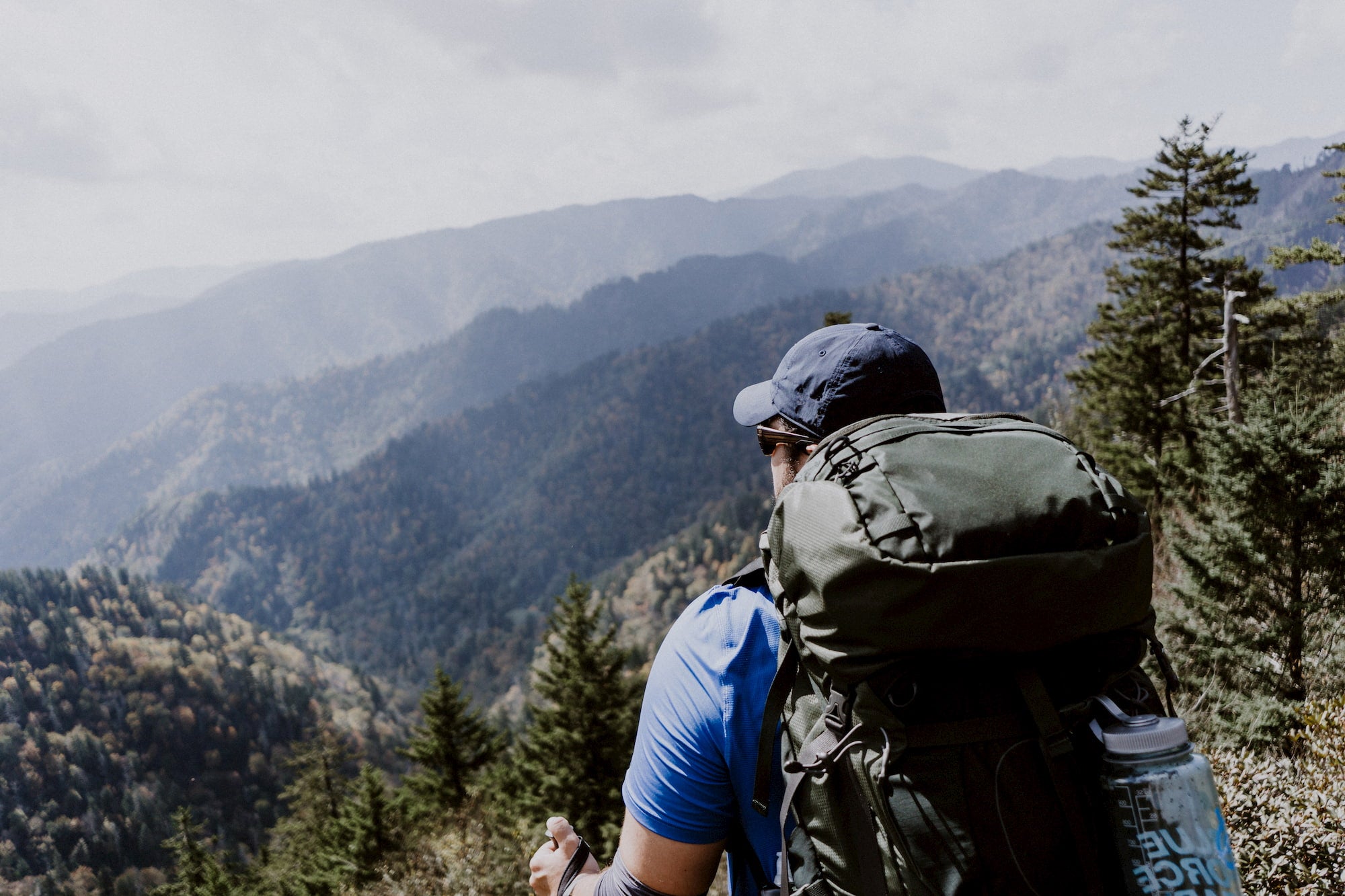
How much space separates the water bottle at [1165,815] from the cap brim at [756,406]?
1068 millimetres

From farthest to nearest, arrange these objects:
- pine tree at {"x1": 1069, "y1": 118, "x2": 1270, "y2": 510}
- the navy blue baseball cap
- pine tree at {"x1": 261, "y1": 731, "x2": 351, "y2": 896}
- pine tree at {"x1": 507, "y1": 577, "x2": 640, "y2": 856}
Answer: pine tree at {"x1": 261, "y1": 731, "x2": 351, "y2": 896}, pine tree at {"x1": 507, "y1": 577, "x2": 640, "y2": 856}, pine tree at {"x1": 1069, "y1": 118, "x2": 1270, "y2": 510}, the navy blue baseball cap

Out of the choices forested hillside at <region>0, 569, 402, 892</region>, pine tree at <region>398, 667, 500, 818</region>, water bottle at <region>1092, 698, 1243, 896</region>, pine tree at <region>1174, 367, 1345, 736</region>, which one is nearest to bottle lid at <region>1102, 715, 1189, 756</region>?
water bottle at <region>1092, 698, 1243, 896</region>

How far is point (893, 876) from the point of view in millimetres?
1571

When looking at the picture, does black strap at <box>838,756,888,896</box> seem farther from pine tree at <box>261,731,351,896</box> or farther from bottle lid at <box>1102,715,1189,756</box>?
pine tree at <box>261,731,351,896</box>

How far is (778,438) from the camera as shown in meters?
2.17

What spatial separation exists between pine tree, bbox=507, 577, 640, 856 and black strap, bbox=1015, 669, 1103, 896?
21782 mm

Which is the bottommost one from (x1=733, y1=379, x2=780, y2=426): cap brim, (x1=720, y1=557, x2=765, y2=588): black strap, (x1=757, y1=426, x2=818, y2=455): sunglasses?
(x1=720, y1=557, x2=765, y2=588): black strap

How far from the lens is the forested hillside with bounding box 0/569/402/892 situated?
9900 centimetres

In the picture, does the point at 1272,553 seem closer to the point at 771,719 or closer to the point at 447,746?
the point at 771,719

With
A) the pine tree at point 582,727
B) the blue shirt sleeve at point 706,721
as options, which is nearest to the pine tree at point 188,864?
the pine tree at point 582,727

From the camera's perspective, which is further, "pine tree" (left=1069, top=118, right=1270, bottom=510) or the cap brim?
"pine tree" (left=1069, top=118, right=1270, bottom=510)

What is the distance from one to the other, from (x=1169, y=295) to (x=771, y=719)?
23075mm

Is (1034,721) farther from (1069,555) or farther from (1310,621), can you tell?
(1310,621)

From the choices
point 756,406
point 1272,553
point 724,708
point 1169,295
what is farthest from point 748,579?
point 1169,295
